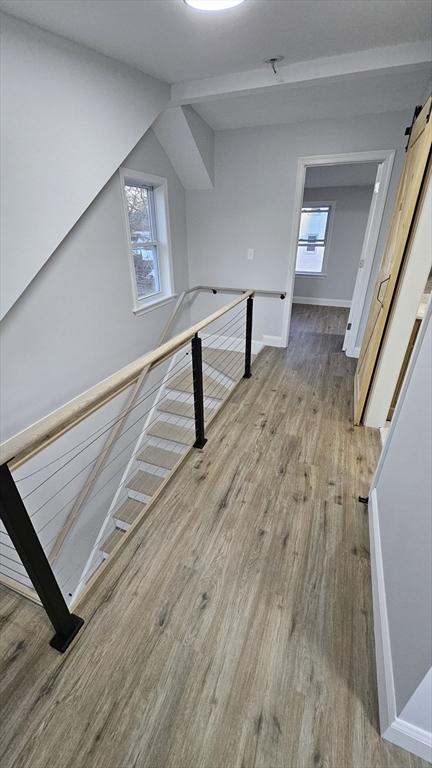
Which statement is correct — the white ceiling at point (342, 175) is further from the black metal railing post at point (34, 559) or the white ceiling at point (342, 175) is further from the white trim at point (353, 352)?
the black metal railing post at point (34, 559)

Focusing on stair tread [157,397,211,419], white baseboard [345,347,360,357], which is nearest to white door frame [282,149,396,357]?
white baseboard [345,347,360,357]

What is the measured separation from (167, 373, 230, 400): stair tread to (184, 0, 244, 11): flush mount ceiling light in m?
2.61

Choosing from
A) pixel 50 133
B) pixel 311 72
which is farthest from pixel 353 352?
pixel 50 133

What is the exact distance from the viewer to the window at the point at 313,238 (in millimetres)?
5688

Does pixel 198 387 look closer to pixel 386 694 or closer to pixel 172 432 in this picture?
pixel 172 432

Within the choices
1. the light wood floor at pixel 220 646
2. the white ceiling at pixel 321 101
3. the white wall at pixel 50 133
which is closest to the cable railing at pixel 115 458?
the light wood floor at pixel 220 646

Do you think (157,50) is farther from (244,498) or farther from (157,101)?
(244,498)

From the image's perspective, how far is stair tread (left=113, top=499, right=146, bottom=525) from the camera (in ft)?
10.0

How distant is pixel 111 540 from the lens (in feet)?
10.2

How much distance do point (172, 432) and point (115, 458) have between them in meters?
0.84

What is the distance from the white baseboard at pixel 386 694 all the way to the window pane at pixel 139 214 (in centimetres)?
341

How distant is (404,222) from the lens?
6.27ft

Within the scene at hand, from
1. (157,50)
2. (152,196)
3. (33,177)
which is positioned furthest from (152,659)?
(152,196)

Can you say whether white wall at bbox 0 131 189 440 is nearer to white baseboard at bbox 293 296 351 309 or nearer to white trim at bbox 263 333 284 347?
white trim at bbox 263 333 284 347
